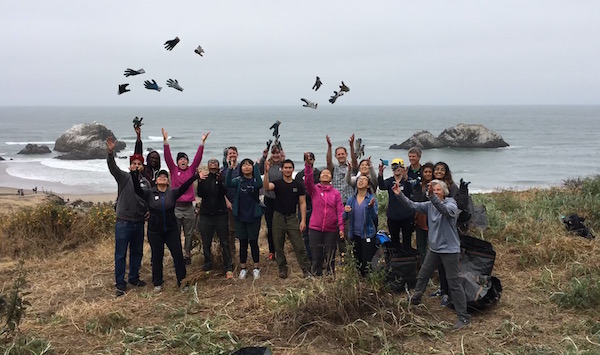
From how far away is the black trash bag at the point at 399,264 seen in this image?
601 cm

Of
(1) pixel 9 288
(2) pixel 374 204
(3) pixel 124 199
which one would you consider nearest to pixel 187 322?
(3) pixel 124 199

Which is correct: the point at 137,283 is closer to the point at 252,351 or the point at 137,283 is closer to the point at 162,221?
the point at 162,221

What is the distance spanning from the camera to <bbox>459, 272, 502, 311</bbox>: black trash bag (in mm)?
5438

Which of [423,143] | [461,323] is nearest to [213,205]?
[461,323]

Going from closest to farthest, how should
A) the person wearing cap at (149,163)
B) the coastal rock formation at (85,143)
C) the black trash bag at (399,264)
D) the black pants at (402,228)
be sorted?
the black trash bag at (399,264)
the black pants at (402,228)
the person wearing cap at (149,163)
the coastal rock formation at (85,143)

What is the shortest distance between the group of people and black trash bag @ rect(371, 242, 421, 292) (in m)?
0.13

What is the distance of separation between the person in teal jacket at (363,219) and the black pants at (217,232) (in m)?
1.70

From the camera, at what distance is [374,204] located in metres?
6.00

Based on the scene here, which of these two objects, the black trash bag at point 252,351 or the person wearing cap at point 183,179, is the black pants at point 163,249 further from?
the black trash bag at point 252,351

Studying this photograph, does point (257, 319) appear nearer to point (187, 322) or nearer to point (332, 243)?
point (187, 322)

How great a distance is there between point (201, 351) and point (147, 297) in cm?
179

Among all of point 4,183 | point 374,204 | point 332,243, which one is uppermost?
point 374,204

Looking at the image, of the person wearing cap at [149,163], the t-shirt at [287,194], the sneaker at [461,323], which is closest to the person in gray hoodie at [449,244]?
the sneaker at [461,323]

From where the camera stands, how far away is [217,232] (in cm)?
664
